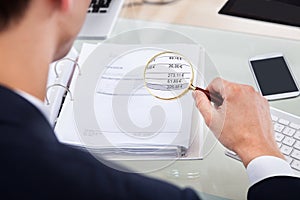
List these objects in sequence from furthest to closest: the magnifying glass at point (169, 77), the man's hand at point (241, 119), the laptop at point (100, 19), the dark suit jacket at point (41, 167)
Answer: the laptop at point (100, 19) → the magnifying glass at point (169, 77) → the man's hand at point (241, 119) → the dark suit jacket at point (41, 167)

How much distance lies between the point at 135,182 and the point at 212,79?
479 mm

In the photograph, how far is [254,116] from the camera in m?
0.93

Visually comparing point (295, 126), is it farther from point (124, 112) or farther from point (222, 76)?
point (124, 112)

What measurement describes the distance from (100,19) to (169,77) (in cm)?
28


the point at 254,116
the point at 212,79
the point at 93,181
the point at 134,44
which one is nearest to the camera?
the point at 93,181

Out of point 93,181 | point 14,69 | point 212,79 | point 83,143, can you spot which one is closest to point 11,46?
point 14,69

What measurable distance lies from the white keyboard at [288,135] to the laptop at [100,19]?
420mm

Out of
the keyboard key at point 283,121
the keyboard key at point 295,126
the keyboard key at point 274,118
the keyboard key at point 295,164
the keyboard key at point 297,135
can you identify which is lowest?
the keyboard key at point 295,164

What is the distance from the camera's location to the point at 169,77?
103 centimetres

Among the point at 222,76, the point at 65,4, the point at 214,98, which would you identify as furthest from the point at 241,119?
the point at 65,4

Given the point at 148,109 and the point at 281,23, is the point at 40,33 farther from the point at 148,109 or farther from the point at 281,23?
the point at 281,23

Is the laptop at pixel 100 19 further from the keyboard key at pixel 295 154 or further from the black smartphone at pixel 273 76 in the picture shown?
the keyboard key at pixel 295 154

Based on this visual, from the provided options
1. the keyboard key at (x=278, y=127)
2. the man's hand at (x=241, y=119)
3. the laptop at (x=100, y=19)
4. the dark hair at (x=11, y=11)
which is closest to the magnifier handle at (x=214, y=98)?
the man's hand at (x=241, y=119)

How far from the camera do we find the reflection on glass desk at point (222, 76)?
2.96 ft
